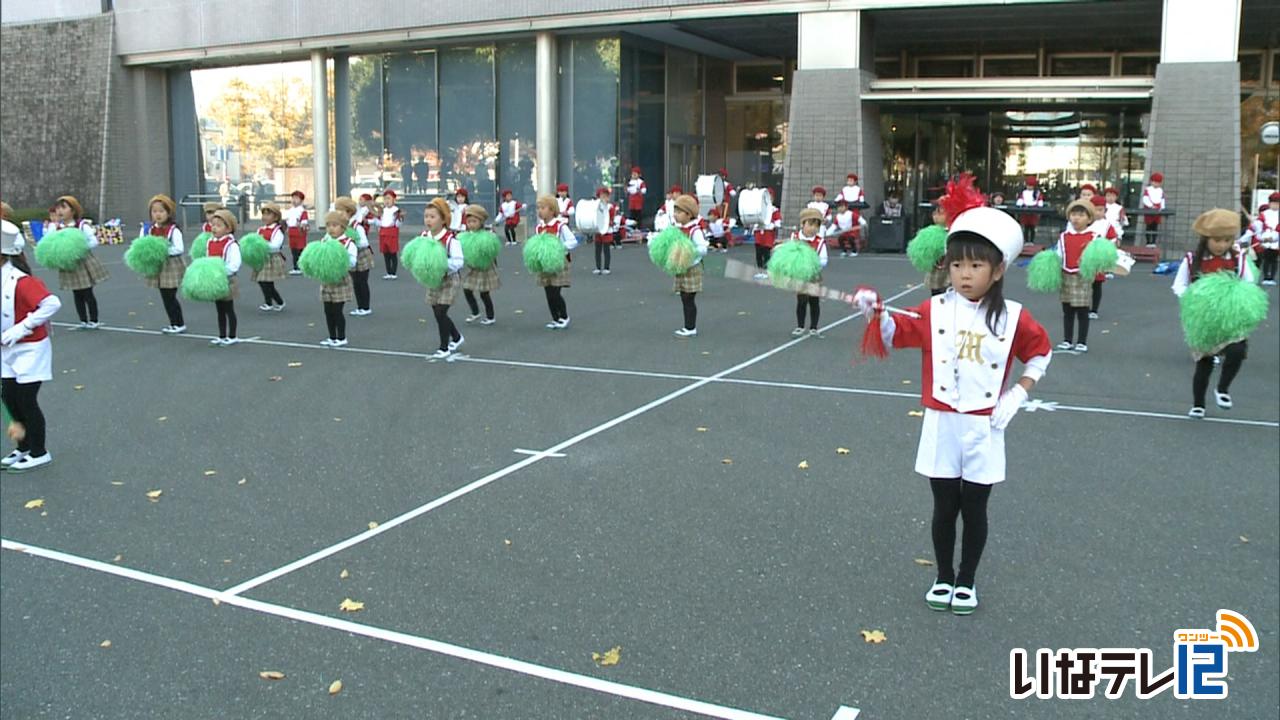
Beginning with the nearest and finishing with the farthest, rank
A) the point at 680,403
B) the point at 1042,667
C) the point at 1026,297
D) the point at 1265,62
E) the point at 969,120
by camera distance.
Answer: the point at 1042,667
the point at 680,403
the point at 1026,297
the point at 1265,62
the point at 969,120

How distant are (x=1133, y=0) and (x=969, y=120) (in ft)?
21.8

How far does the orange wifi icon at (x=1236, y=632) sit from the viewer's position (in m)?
4.68

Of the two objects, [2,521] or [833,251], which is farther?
[833,251]

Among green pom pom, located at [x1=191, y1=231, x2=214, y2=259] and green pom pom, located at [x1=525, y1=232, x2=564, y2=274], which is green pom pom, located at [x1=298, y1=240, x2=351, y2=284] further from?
green pom pom, located at [x1=191, y1=231, x2=214, y2=259]

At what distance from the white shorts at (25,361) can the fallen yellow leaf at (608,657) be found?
4918 mm

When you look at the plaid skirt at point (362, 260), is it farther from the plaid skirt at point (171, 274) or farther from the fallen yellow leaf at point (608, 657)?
the fallen yellow leaf at point (608, 657)

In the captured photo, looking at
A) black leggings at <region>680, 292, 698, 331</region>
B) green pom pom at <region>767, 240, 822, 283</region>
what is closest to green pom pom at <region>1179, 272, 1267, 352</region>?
green pom pom at <region>767, 240, 822, 283</region>

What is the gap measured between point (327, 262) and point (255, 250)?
10.7 ft

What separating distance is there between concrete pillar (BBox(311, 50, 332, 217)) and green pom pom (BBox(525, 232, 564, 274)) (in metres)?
19.2

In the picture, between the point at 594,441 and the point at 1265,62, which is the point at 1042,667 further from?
the point at 1265,62

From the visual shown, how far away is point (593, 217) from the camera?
20188mm

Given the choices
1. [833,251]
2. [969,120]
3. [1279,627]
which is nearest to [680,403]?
[1279,627]

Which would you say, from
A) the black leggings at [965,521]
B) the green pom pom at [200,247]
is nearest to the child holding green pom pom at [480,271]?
the green pom pom at [200,247]

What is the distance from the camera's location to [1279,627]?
4.87 m
